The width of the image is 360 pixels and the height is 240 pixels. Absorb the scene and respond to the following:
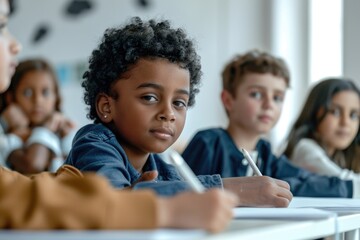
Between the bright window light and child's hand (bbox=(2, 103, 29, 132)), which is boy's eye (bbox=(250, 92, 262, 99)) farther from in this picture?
the bright window light

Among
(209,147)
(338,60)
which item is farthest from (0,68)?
(338,60)

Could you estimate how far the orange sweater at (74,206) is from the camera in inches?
30.5

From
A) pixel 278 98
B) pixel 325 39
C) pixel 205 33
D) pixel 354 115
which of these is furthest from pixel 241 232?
pixel 205 33

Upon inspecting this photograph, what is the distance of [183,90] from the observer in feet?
4.82

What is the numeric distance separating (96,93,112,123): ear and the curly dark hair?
0.01 metres

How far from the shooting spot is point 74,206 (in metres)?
0.78

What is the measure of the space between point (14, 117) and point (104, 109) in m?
1.84

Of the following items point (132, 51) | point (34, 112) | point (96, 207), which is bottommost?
point (34, 112)

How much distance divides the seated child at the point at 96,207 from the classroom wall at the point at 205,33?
3531 mm

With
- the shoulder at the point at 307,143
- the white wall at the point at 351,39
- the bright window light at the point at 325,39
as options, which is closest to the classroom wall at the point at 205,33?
the bright window light at the point at 325,39

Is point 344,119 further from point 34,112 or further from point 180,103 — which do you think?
point 180,103

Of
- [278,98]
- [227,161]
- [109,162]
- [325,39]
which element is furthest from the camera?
[325,39]

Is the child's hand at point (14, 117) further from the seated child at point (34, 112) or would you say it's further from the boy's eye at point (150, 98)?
the boy's eye at point (150, 98)

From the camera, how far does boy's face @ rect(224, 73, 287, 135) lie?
2.54 metres
